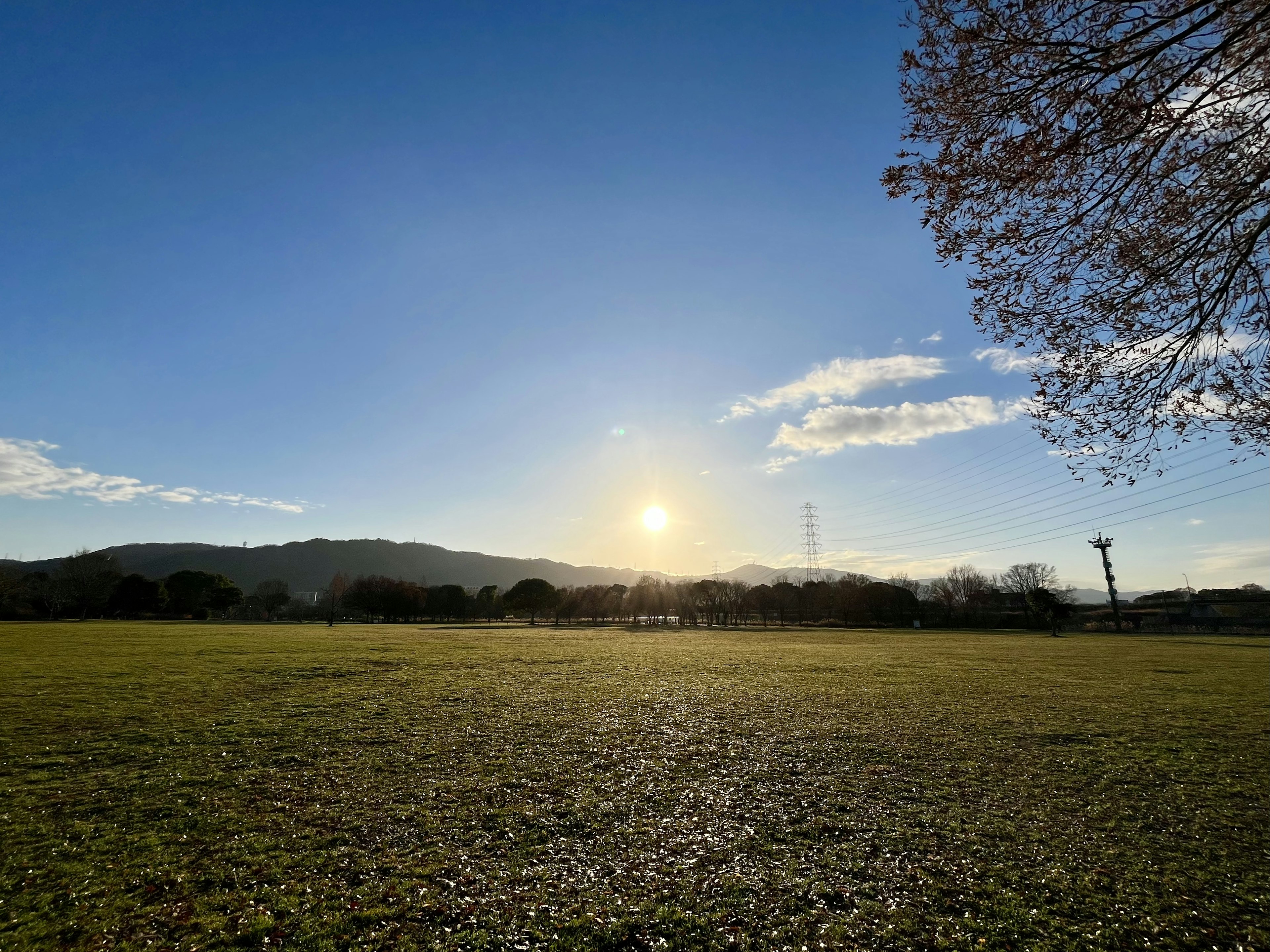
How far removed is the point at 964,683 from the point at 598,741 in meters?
16.2

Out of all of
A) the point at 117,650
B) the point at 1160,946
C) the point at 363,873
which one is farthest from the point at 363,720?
the point at 117,650

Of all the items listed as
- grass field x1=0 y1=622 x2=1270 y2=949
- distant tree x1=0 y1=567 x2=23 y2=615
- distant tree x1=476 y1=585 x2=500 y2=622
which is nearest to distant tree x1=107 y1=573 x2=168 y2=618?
distant tree x1=0 y1=567 x2=23 y2=615

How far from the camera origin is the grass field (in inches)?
209

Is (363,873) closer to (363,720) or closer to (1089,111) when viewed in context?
(363,720)

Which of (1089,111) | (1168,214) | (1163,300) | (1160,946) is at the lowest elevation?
(1160,946)

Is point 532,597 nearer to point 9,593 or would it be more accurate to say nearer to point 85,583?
point 85,583

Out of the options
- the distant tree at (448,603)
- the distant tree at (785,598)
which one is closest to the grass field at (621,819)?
the distant tree at (785,598)

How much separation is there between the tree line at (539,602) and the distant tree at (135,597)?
0.17 m

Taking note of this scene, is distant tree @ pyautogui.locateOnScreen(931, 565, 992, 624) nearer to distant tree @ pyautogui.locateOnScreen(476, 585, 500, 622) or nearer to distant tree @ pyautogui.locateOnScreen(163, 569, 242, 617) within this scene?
distant tree @ pyautogui.locateOnScreen(476, 585, 500, 622)

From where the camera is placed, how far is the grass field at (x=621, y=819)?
17.4 feet

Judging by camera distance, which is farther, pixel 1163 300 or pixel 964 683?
pixel 964 683

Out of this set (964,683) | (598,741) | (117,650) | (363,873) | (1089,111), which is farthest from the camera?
(117,650)

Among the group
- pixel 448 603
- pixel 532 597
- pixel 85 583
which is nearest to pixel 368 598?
pixel 448 603

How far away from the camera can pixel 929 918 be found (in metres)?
5.44
